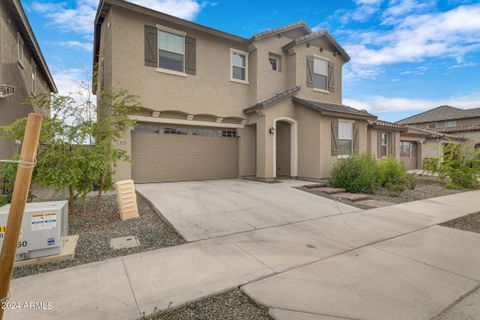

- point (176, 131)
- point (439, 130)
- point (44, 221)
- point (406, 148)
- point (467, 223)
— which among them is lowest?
point (467, 223)

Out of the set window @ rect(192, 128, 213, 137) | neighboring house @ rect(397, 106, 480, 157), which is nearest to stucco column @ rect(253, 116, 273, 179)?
window @ rect(192, 128, 213, 137)

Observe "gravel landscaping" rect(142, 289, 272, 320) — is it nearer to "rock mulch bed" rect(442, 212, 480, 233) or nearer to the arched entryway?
"rock mulch bed" rect(442, 212, 480, 233)

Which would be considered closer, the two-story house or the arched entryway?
the two-story house

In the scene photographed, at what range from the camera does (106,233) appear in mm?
4617

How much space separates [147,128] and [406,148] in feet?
66.8

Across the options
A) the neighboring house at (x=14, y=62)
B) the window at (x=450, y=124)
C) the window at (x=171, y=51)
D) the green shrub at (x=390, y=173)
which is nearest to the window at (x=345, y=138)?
the green shrub at (x=390, y=173)

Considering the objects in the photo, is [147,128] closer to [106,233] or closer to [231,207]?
[231,207]

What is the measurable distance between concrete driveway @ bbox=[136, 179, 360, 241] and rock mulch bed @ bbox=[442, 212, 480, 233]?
2.16 meters

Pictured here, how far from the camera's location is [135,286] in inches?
112

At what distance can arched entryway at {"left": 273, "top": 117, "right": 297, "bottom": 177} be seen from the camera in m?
11.7

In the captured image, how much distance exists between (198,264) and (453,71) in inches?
929

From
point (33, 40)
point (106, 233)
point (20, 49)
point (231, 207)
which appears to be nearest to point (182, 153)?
point (231, 207)

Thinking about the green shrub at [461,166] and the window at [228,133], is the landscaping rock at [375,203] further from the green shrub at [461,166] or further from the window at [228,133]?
the window at [228,133]

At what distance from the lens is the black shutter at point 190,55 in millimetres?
Answer: 10398
